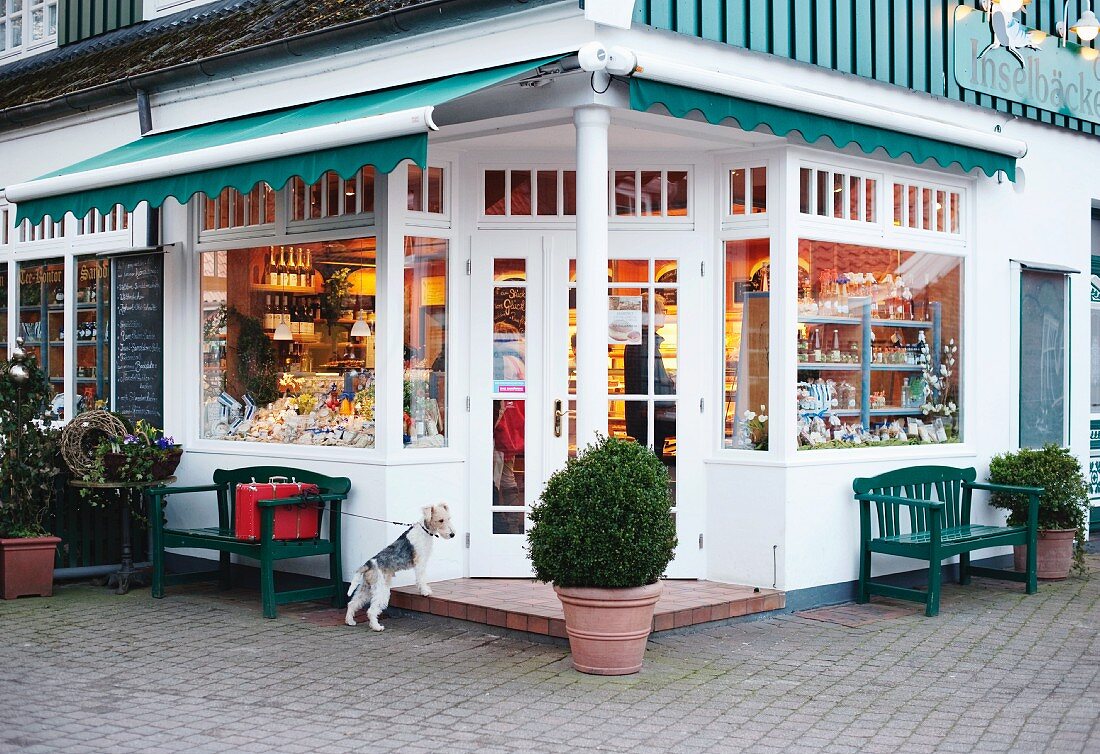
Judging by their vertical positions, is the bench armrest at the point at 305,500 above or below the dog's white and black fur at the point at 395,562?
above

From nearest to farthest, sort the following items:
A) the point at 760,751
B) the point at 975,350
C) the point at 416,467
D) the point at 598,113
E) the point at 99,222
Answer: the point at 760,751 → the point at 598,113 → the point at 416,467 → the point at 975,350 → the point at 99,222

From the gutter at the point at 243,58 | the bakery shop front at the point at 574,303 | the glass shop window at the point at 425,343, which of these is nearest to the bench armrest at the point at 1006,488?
the bakery shop front at the point at 574,303

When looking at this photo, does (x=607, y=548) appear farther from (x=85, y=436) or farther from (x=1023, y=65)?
(x=1023, y=65)

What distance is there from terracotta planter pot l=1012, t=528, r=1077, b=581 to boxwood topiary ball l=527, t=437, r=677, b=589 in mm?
4214

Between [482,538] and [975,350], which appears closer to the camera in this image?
[482,538]

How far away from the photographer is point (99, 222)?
10602 mm

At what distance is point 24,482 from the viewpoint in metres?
9.09

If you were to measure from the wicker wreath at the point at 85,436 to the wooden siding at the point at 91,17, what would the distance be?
14.6ft

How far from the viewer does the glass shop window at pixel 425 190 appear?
8.59 m

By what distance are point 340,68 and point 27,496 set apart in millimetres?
3767

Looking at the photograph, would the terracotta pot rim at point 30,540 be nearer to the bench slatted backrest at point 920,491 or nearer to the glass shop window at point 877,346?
the glass shop window at point 877,346

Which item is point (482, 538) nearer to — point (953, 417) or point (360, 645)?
point (360, 645)

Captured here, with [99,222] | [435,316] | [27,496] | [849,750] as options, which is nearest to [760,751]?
[849,750]

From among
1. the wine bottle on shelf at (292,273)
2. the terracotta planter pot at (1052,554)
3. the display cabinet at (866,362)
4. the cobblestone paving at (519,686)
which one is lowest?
the cobblestone paving at (519,686)
